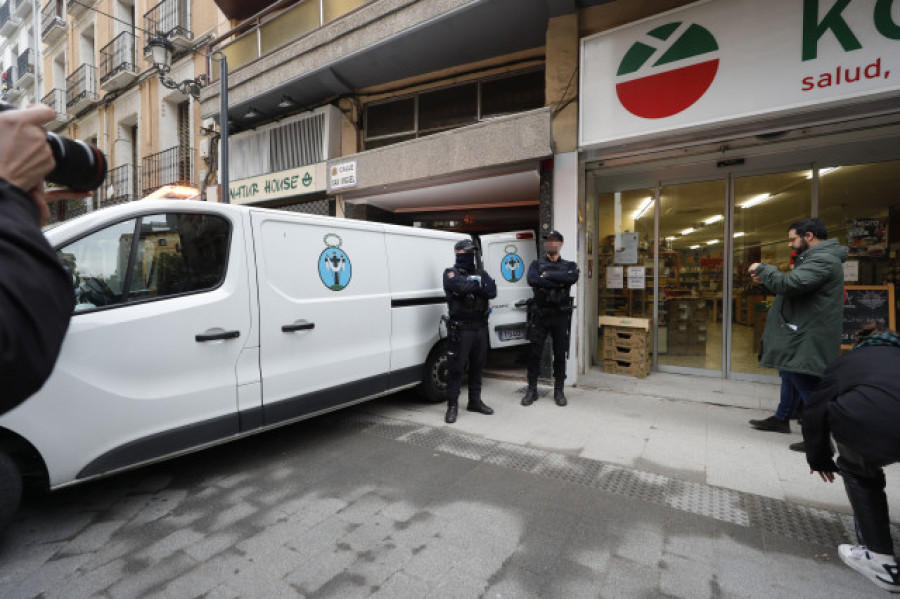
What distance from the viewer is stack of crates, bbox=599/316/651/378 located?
6.62 meters

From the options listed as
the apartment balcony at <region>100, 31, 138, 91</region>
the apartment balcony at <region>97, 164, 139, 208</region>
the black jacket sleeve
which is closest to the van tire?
the black jacket sleeve

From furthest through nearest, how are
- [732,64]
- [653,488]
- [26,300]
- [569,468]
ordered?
[732,64], [569,468], [653,488], [26,300]

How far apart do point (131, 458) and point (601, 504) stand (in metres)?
3.16

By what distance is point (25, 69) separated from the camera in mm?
18891

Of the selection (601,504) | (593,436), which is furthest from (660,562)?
(593,436)

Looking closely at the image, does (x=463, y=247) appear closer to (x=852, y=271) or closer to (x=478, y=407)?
(x=478, y=407)

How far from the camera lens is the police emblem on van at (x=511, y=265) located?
21.6ft

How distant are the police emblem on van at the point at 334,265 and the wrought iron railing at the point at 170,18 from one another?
1125 cm

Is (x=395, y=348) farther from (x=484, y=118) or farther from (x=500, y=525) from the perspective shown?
(x=484, y=118)

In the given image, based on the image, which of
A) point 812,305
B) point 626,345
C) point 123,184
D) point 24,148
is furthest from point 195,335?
point 123,184

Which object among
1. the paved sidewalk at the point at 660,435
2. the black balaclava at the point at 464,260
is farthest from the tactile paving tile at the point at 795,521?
the black balaclava at the point at 464,260

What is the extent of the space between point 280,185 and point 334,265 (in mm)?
6611

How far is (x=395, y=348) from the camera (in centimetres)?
477

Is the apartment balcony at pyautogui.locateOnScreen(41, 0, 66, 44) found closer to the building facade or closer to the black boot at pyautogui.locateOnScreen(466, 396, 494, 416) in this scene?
the building facade
